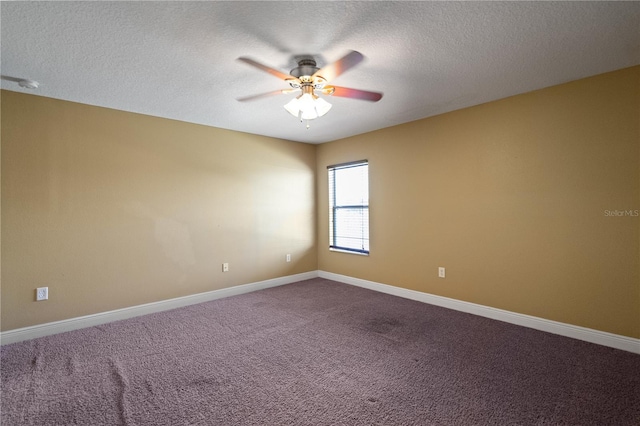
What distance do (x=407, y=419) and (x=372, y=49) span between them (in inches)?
94.2

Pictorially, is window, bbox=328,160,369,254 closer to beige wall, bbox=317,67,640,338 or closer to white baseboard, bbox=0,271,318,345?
beige wall, bbox=317,67,640,338

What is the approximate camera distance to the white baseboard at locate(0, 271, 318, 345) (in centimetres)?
283

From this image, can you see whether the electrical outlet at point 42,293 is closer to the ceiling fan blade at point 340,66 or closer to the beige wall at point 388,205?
the beige wall at point 388,205

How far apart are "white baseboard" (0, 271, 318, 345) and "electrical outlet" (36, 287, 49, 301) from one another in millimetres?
260

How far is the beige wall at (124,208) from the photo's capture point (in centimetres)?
286

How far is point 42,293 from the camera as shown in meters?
2.93

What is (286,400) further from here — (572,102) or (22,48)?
(572,102)

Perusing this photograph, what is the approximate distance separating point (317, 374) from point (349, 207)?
9.77 feet

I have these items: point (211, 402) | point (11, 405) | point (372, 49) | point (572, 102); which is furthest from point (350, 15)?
point (11, 405)

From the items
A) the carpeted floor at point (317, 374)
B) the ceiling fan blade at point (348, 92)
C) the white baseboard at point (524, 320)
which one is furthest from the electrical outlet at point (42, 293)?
the white baseboard at point (524, 320)

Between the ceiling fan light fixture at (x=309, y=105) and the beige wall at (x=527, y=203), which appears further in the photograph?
the beige wall at (x=527, y=203)

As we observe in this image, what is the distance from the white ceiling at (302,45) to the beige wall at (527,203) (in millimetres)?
299

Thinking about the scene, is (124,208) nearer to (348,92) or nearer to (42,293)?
(42,293)

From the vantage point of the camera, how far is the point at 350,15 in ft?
5.80
